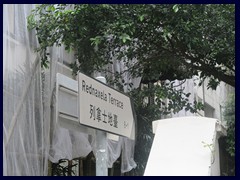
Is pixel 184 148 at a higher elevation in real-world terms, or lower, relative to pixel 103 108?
lower

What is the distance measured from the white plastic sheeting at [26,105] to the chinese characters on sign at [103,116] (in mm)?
979

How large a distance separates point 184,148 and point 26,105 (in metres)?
1.63

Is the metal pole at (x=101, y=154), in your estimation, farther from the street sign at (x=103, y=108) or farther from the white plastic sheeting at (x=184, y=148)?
the white plastic sheeting at (x=184, y=148)

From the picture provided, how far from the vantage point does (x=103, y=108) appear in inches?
93.3

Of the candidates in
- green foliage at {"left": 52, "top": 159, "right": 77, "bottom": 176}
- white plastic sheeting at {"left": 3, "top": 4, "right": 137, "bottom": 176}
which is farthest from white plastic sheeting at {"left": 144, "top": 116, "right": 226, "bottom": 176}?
green foliage at {"left": 52, "top": 159, "right": 77, "bottom": 176}

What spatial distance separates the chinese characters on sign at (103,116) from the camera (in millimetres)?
2273

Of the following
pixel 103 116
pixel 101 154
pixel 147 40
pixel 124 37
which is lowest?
pixel 101 154

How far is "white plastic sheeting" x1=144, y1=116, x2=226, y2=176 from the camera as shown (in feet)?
8.57

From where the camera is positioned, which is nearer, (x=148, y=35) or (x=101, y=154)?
(x=101, y=154)


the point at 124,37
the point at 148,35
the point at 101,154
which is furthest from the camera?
the point at 148,35

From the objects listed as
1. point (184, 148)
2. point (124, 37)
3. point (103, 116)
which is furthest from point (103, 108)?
point (124, 37)

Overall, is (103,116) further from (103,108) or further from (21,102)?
(21,102)
